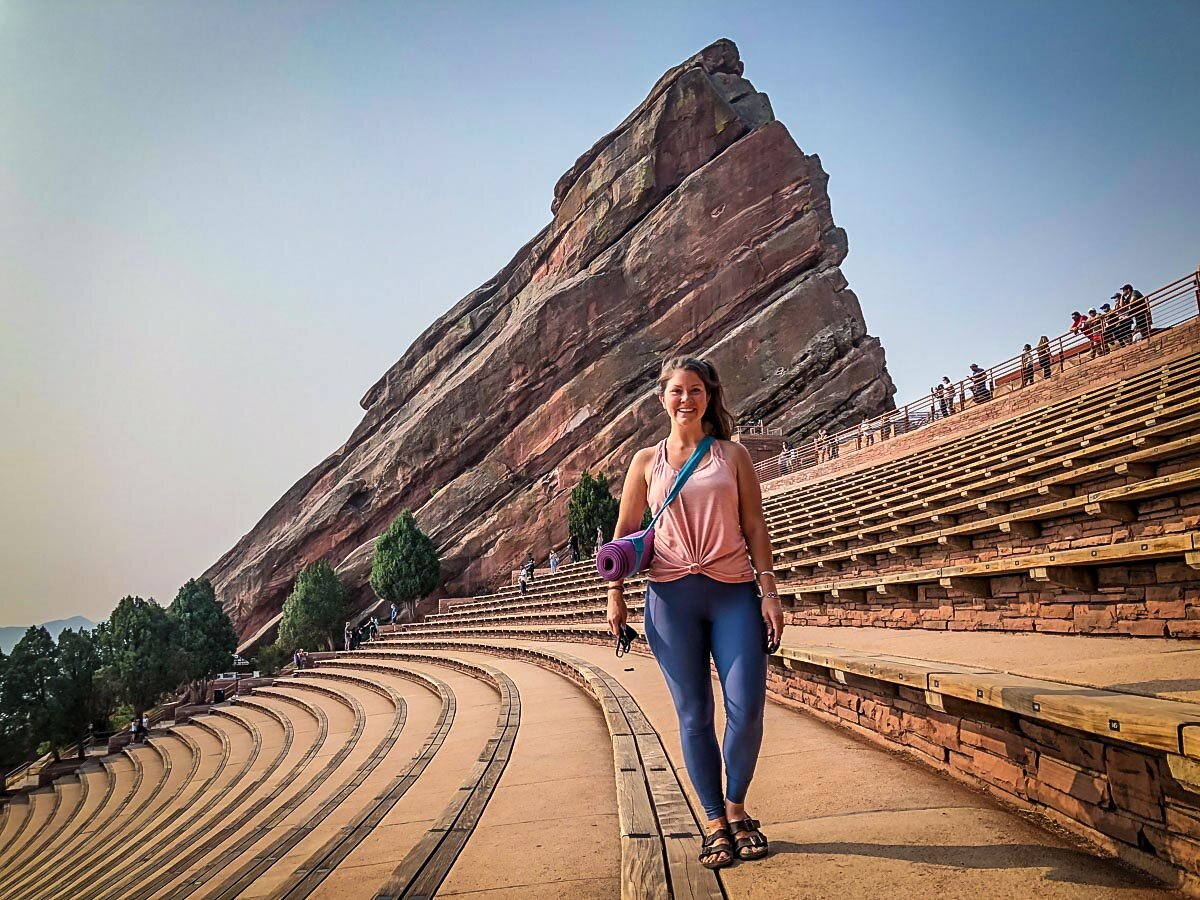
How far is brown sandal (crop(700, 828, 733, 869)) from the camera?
2.50m

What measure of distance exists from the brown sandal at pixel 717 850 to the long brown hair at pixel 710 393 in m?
1.44

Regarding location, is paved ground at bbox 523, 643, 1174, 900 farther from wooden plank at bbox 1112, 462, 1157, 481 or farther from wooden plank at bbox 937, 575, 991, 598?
wooden plank at bbox 1112, 462, 1157, 481

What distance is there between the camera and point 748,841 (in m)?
2.54

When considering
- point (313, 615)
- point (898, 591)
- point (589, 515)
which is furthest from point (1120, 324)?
point (313, 615)

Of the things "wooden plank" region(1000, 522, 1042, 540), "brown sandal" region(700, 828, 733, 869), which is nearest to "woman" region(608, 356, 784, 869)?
"brown sandal" region(700, 828, 733, 869)

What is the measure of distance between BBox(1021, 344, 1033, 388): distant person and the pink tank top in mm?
17744

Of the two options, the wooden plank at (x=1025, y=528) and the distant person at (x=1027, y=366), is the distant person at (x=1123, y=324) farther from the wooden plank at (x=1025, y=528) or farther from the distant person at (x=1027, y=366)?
the wooden plank at (x=1025, y=528)

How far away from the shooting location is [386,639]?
2656 centimetres

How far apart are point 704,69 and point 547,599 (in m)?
39.0

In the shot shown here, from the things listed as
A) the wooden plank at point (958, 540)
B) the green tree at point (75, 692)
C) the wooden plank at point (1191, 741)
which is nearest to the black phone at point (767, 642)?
the wooden plank at point (1191, 741)

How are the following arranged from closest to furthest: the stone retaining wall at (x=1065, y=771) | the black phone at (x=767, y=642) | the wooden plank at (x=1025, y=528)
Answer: the stone retaining wall at (x=1065, y=771) → the black phone at (x=767, y=642) → the wooden plank at (x=1025, y=528)

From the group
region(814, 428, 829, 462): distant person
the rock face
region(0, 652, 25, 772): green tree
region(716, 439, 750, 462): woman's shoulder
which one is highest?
the rock face

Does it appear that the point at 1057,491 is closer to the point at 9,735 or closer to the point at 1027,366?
the point at 1027,366

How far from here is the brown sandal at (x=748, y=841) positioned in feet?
8.30
